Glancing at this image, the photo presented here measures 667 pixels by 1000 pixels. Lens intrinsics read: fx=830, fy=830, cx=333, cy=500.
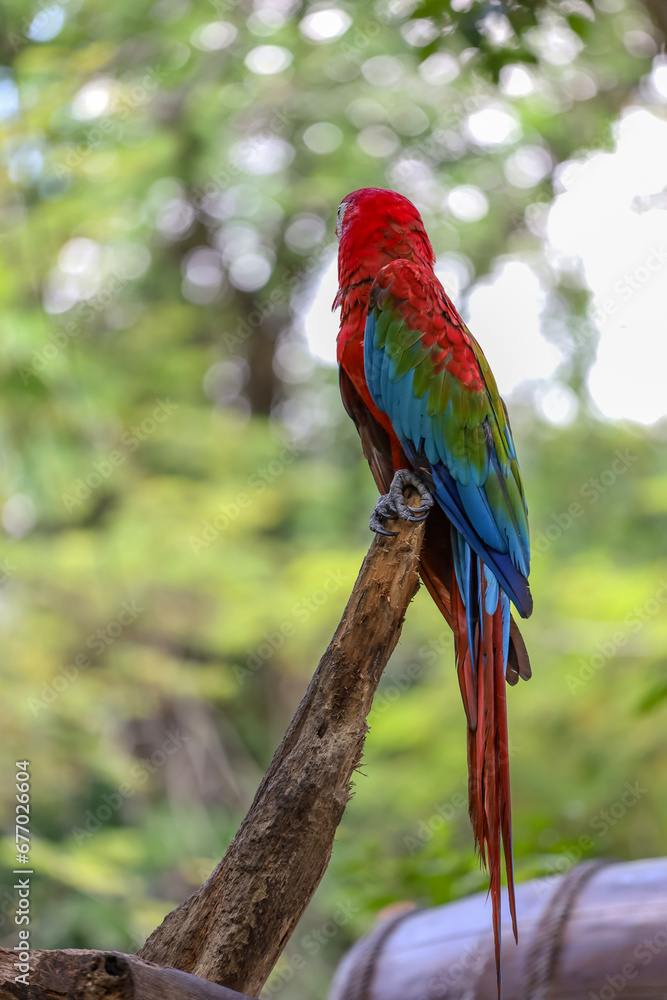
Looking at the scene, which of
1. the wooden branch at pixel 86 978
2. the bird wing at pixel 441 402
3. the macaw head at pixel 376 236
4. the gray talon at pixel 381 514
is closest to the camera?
the wooden branch at pixel 86 978

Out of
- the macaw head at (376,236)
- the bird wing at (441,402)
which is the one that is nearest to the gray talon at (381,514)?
the bird wing at (441,402)

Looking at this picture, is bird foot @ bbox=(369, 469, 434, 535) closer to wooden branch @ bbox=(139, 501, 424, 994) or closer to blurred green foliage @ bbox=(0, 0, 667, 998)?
wooden branch @ bbox=(139, 501, 424, 994)

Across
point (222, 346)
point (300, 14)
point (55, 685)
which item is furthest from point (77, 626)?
point (300, 14)

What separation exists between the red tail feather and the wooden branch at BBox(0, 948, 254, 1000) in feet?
1.47

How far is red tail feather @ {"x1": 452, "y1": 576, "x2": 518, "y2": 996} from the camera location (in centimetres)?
121

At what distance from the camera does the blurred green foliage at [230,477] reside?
350 centimetres

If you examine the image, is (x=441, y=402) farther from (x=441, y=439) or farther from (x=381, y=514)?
(x=381, y=514)

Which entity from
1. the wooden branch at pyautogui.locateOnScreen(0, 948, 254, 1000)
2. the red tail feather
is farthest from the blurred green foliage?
the wooden branch at pyautogui.locateOnScreen(0, 948, 254, 1000)

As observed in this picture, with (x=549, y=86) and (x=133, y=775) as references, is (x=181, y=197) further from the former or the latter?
(x=133, y=775)

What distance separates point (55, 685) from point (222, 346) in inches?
110

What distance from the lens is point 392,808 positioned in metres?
4.34

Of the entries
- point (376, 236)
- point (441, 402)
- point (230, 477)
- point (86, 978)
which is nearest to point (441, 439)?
point (441, 402)

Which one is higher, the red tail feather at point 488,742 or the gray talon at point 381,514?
the gray talon at point 381,514

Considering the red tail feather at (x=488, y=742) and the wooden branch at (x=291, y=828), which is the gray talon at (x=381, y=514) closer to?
the wooden branch at (x=291, y=828)
